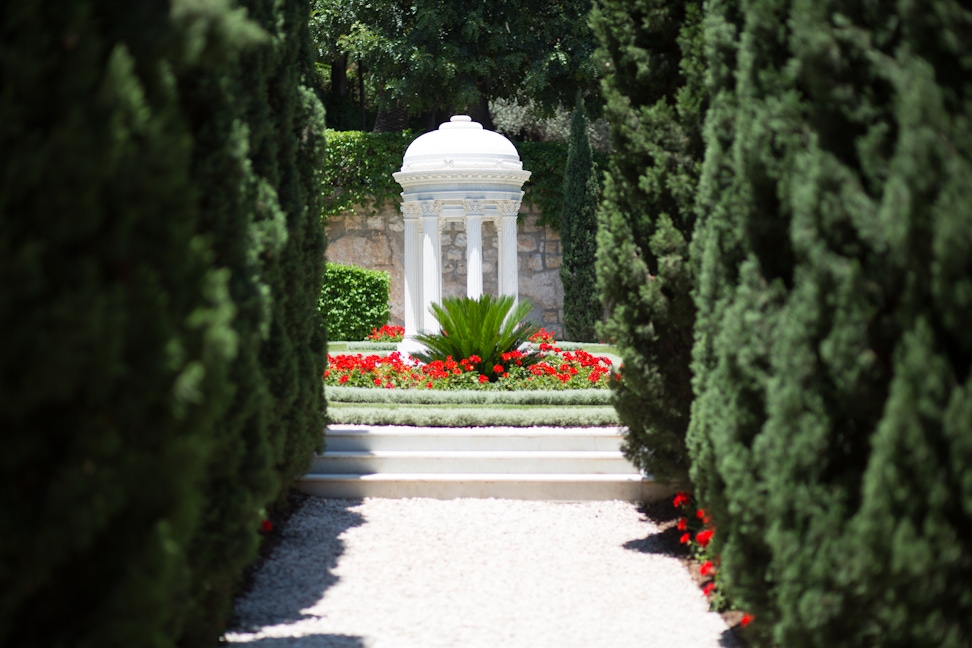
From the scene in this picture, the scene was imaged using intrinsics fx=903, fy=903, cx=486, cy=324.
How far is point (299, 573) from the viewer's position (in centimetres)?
507

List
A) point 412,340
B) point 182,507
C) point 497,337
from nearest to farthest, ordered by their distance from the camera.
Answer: point 182,507, point 497,337, point 412,340

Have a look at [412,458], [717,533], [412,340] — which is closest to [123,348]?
[717,533]

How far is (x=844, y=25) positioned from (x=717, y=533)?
6.99 feet

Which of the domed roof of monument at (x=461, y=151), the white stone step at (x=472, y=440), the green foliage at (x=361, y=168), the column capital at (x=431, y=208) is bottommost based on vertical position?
the white stone step at (x=472, y=440)

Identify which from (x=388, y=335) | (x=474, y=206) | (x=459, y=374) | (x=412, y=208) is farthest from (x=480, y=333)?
(x=388, y=335)

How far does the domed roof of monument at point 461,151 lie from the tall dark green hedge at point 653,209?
4870mm

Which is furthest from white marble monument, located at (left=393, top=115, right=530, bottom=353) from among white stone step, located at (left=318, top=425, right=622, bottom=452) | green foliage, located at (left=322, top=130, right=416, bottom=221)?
green foliage, located at (left=322, top=130, right=416, bottom=221)

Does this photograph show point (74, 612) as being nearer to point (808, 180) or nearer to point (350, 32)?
point (808, 180)

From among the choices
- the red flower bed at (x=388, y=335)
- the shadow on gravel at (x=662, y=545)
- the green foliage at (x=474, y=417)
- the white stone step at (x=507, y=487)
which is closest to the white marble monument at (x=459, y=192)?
the green foliage at (x=474, y=417)

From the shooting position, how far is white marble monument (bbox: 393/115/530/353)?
10.3m

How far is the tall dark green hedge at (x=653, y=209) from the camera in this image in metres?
5.00

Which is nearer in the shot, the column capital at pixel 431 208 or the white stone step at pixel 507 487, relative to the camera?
the white stone step at pixel 507 487

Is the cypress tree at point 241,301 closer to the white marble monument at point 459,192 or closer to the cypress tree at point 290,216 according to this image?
the cypress tree at point 290,216

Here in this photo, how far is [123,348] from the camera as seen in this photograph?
2.03 m
